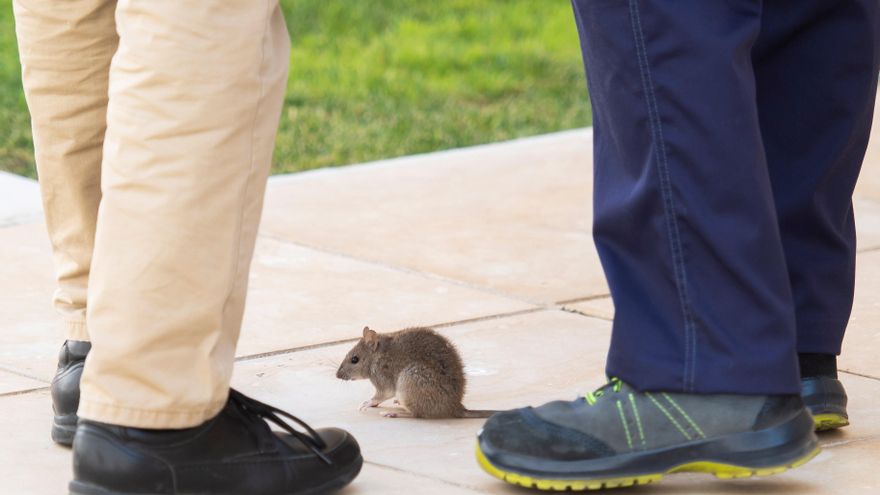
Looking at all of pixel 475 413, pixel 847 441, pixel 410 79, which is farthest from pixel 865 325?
pixel 410 79

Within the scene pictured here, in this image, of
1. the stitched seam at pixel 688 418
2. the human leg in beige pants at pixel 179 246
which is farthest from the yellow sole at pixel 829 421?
the human leg in beige pants at pixel 179 246

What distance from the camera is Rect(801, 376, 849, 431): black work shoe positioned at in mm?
3326

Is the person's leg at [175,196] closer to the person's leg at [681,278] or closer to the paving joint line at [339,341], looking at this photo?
the person's leg at [681,278]

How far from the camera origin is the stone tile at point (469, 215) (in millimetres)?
5086

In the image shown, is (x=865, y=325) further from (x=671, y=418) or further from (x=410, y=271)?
(x=671, y=418)

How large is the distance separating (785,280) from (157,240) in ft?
3.68

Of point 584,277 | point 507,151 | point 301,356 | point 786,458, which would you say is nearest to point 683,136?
point 786,458

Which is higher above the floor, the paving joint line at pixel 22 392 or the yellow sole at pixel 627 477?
the yellow sole at pixel 627 477

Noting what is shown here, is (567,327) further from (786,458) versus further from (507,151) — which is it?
(507,151)

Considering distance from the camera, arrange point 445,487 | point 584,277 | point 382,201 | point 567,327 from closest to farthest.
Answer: point 445,487
point 567,327
point 584,277
point 382,201

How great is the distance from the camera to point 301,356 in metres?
4.09

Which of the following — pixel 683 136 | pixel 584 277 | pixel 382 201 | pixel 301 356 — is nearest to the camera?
pixel 683 136

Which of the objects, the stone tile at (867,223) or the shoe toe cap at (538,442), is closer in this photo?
the shoe toe cap at (538,442)

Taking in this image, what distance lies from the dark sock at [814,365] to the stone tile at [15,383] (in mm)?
1730
